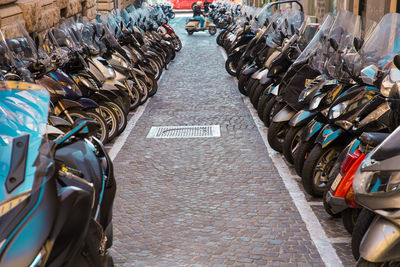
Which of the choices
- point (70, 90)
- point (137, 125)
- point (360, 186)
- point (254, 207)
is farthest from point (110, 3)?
point (360, 186)

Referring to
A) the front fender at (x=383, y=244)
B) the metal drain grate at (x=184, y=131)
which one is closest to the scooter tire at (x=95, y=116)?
the metal drain grate at (x=184, y=131)

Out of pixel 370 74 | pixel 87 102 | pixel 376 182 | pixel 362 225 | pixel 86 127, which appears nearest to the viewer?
pixel 86 127

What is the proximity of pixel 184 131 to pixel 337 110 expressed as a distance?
3.65 m

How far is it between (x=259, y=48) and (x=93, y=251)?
24.0ft

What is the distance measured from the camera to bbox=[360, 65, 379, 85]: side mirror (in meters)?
4.43

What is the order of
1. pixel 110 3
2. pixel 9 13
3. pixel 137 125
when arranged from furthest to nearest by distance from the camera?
pixel 110 3 → pixel 9 13 → pixel 137 125

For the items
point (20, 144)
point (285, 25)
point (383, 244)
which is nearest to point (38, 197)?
point (20, 144)

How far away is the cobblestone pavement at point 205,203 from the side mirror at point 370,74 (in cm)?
119

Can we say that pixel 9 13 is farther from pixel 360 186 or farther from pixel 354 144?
pixel 360 186

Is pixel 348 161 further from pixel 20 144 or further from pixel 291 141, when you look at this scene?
pixel 20 144

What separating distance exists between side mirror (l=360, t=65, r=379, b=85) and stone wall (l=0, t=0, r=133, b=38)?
3.50m

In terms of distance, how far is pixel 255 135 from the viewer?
7809mm

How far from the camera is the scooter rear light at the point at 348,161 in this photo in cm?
402

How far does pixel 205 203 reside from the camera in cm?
516
